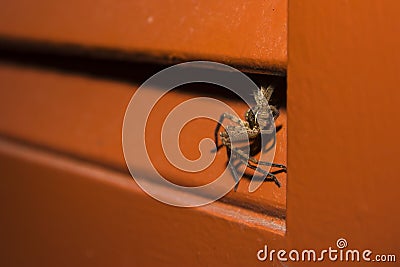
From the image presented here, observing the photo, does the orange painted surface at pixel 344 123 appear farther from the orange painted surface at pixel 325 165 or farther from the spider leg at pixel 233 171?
the spider leg at pixel 233 171

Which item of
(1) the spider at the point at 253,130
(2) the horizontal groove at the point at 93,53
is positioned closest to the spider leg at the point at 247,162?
(1) the spider at the point at 253,130

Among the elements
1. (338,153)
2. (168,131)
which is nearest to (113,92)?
(168,131)

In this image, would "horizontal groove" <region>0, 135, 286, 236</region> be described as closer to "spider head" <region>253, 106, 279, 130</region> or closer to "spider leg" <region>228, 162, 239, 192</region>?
"spider leg" <region>228, 162, 239, 192</region>

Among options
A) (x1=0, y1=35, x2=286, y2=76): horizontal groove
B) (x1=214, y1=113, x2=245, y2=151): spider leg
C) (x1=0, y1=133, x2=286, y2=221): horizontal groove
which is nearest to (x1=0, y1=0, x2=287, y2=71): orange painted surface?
(x1=0, y1=35, x2=286, y2=76): horizontal groove

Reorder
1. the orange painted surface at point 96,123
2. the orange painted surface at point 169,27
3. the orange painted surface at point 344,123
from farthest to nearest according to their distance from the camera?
the orange painted surface at point 96,123 < the orange painted surface at point 169,27 < the orange painted surface at point 344,123

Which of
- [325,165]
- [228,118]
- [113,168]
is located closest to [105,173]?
[113,168]

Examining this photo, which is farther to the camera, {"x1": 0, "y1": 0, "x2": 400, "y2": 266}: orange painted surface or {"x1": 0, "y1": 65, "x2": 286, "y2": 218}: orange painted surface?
{"x1": 0, "y1": 65, "x2": 286, "y2": 218}: orange painted surface

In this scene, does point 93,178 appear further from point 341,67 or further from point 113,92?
point 341,67
